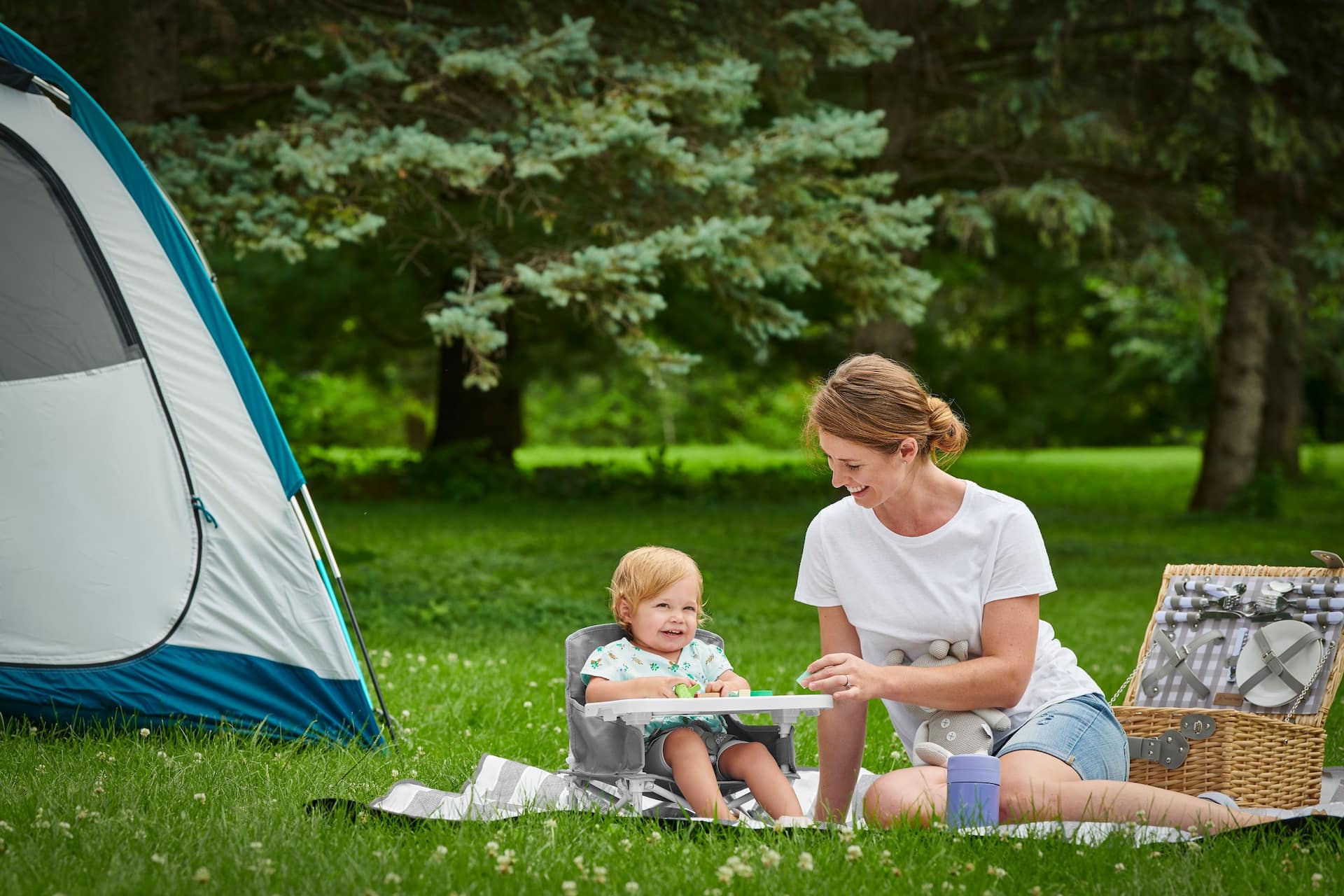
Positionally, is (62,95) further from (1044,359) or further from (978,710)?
(1044,359)

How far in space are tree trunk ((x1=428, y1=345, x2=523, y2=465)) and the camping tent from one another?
12.0 metres

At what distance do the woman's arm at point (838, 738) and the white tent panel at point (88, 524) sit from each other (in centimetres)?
218

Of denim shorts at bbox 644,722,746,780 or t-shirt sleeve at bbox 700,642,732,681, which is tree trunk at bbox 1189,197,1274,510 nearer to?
t-shirt sleeve at bbox 700,642,732,681

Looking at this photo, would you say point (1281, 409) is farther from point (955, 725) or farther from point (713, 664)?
point (955, 725)

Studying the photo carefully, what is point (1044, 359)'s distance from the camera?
30.5 m

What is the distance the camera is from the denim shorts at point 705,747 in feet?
11.6

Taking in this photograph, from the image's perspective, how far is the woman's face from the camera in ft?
10.5

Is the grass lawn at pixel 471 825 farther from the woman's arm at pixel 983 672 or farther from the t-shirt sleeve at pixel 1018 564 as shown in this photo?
the t-shirt sleeve at pixel 1018 564

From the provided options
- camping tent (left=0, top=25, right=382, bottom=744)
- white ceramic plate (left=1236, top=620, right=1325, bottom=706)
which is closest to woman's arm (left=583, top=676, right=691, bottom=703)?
camping tent (left=0, top=25, right=382, bottom=744)

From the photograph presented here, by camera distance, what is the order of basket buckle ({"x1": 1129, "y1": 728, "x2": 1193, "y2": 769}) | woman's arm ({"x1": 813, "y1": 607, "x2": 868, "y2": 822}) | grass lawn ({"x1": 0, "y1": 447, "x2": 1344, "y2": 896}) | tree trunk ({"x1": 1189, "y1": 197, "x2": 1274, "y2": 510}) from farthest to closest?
tree trunk ({"x1": 1189, "y1": 197, "x2": 1274, "y2": 510})
basket buckle ({"x1": 1129, "y1": 728, "x2": 1193, "y2": 769})
woman's arm ({"x1": 813, "y1": 607, "x2": 868, "y2": 822})
grass lawn ({"x1": 0, "y1": 447, "x2": 1344, "y2": 896})

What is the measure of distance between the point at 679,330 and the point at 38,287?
35.9ft

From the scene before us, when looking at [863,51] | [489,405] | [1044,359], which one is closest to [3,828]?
[863,51]

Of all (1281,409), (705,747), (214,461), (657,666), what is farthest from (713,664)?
(1281,409)

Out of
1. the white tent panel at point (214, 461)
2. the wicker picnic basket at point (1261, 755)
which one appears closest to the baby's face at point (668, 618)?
the white tent panel at point (214, 461)
